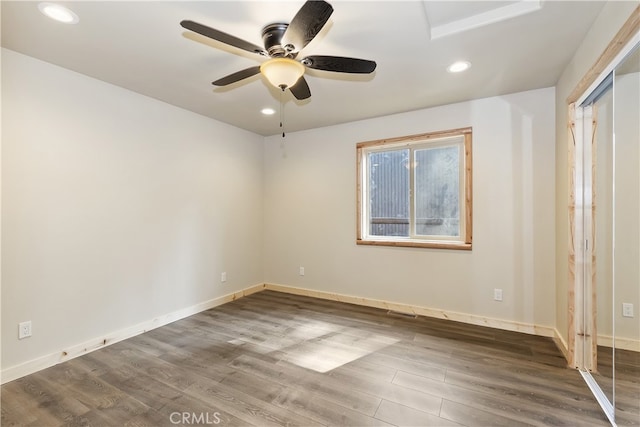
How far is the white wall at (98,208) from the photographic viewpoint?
220 centimetres

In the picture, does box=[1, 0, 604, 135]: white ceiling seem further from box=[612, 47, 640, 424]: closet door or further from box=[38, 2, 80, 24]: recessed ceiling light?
box=[612, 47, 640, 424]: closet door

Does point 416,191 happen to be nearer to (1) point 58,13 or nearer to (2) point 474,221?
(2) point 474,221

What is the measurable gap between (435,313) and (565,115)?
2.39 meters

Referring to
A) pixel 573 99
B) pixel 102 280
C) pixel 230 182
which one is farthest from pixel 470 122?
pixel 102 280

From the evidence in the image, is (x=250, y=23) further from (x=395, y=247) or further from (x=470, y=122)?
(x=395, y=247)

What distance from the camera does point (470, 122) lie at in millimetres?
3217

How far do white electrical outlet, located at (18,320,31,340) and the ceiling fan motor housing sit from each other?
9.19 ft

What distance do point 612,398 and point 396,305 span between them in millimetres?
2008

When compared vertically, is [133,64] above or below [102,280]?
above

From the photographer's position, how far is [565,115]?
2.47 meters

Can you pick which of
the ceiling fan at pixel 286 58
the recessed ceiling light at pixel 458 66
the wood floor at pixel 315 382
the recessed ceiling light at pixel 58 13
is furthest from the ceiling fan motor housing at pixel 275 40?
the wood floor at pixel 315 382

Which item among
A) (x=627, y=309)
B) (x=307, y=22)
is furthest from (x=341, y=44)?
(x=627, y=309)

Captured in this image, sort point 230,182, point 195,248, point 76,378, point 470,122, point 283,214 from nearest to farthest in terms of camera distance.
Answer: point 76,378 < point 470,122 < point 195,248 < point 230,182 < point 283,214

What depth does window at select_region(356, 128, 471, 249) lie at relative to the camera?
11.0 ft
